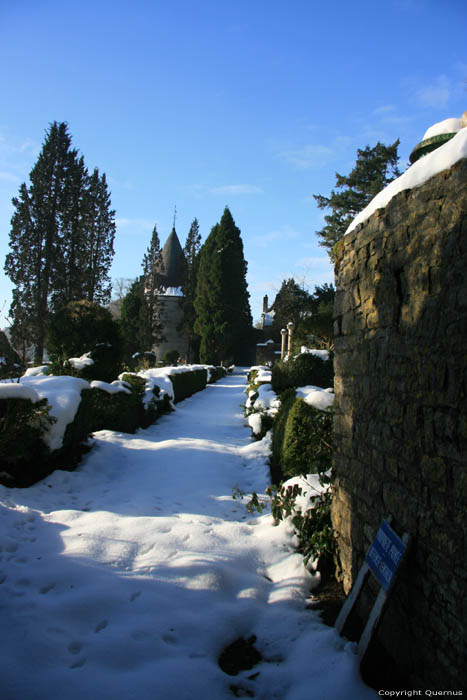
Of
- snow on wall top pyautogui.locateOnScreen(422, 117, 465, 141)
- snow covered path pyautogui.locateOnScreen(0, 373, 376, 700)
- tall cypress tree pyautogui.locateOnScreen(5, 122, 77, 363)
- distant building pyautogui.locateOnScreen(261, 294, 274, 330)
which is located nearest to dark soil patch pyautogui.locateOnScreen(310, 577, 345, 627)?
snow covered path pyautogui.locateOnScreen(0, 373, 376, 700)

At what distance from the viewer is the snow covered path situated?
1797 millimetres

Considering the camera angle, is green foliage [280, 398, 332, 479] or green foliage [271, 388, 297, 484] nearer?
green foliage [280, 398, 332, 479]

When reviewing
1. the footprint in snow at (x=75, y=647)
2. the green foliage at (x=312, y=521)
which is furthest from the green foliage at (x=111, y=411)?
the footprint in snow at (x=75, y=647)

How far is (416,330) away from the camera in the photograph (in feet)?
6.25

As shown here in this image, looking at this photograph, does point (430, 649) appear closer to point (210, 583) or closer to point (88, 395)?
point (210, 583)

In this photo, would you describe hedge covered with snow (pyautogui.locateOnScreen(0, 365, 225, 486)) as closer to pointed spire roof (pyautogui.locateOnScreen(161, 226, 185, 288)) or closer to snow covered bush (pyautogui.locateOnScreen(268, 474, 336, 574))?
snow covered bush (pyautogui.locateOnScreen(268, 474, 336, 574))

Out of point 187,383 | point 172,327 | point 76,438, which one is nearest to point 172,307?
point 172,327

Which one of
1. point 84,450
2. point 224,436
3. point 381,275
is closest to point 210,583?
point 381,275

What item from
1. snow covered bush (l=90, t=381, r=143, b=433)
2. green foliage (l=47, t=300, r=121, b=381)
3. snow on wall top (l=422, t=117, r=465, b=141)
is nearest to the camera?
snow on wall top (l=422, t=117, r=465, b=141)

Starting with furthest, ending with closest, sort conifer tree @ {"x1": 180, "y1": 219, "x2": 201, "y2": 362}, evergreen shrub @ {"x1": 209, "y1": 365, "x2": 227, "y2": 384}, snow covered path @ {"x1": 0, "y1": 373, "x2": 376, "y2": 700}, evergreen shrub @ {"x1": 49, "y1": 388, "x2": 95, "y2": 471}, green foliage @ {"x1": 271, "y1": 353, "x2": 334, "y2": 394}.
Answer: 1. conifer tree @ {"x1": 180, "y1": 219, "x2": 201, "y2": 362}
2. evergreen shrub @ {"x1": 209, "y1": 365, "x2": 227, "y2": 384}
3. green foliage @ {"x1": 271, "y1": 353, "x2": 334, "y2": 394}
4. evergreen shrub @ {"x1": 49, "y1": 388, "x2": 95, "y2": 471}
5. snow covered path @ {"x1": 0, "y1": 373, "x2": 376, "y2": 700}

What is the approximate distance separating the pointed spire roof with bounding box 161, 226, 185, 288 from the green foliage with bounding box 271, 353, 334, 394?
29958mm

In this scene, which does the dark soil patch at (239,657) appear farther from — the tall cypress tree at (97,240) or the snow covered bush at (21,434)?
the tall cypress tree at (97,240)

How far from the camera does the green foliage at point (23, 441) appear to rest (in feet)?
14.0

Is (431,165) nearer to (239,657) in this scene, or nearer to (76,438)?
(239,657)
